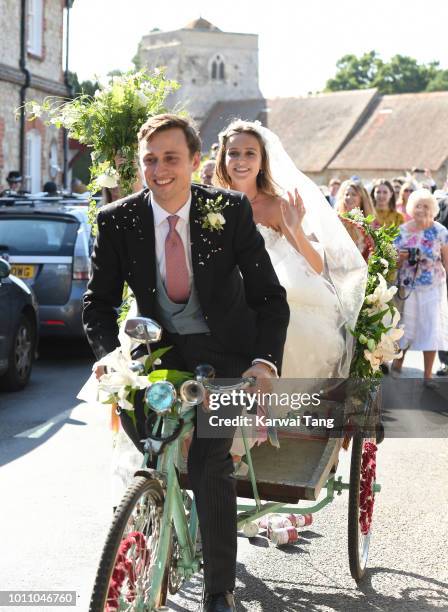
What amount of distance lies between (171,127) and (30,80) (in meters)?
27.6

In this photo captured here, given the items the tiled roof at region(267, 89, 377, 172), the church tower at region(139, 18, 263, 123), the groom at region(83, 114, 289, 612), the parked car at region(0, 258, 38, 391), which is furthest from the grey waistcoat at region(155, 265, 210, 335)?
the church tower at region(139, 18, 263, 123)

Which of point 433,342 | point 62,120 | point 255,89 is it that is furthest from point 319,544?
point 255,89

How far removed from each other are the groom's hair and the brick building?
84.5ft

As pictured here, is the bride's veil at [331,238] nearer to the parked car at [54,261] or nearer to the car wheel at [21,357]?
the car wheel at [21,357]

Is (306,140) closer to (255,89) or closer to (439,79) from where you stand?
(255,89)

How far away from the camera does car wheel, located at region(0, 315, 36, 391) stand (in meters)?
10.6

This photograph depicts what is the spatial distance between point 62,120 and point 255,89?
10236 cm

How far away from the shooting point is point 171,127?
425cm

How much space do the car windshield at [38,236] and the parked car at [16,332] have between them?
1592mm

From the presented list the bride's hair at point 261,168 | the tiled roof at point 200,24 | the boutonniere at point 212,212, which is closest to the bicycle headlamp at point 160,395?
the boutonniere at point 212,212

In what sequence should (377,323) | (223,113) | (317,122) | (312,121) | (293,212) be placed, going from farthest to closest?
1. (223,113)
2. (312,121)
3. (317,122)
4. (293,212)
5. (377,323)

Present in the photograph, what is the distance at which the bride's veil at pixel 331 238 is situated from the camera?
602cm

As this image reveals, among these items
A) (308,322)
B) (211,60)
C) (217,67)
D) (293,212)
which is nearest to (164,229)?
(308,322)

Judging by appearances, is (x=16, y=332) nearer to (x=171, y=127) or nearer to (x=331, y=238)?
(x=331, y=238)
